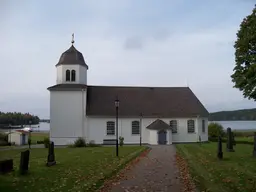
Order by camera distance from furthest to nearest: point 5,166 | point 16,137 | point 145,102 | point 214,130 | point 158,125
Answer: point 214,130, point 145,102, point 16,137, point 158,125, point 5,166

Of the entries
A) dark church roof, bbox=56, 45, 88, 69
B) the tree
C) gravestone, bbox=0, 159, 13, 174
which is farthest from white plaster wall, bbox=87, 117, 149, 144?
gravestone, bbox=0, 159, 13, 174

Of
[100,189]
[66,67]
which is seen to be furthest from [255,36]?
[66,67]

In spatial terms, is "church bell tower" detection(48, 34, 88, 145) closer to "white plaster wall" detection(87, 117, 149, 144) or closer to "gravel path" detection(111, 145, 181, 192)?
"white plaster wall" detection(87, 117, 149, 144)

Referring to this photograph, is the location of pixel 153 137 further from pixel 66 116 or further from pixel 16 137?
pixel 16 137

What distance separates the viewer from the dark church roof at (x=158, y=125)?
4147 cm

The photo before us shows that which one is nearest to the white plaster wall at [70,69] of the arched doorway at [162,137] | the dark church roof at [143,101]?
the dark church roof at [143,101]

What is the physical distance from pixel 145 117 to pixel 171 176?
99.9ft

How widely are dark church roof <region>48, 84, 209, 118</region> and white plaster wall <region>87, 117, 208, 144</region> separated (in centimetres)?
85

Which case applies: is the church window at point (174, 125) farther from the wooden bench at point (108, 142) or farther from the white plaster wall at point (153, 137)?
the wooden bench at point (108, 142)

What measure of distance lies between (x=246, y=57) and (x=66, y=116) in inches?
1026

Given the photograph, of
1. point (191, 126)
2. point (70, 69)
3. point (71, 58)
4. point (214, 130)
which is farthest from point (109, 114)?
point (214, 130)

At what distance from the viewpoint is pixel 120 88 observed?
1885 inches

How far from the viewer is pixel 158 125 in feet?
137

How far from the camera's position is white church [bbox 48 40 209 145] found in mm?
41250
